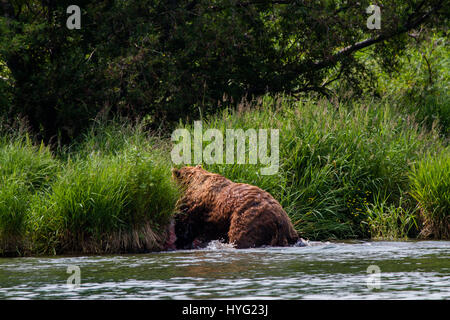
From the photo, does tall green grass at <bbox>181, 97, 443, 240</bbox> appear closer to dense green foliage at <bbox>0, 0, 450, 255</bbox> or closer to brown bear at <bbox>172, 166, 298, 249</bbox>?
dense green foliage at <bbox>0, 0, 450, 255</bbox>

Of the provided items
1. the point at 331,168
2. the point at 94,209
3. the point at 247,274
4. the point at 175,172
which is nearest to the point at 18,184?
the point at 94,209

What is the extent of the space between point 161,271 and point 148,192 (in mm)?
2698

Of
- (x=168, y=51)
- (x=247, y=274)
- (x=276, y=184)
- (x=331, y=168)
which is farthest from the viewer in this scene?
(x=168, y=51)

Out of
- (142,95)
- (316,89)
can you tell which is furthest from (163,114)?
(316,89)

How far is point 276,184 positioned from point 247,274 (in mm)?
4619

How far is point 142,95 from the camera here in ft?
54.7

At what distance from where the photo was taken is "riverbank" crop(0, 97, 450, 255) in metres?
10.6

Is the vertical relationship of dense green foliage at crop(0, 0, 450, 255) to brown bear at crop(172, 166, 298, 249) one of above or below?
above

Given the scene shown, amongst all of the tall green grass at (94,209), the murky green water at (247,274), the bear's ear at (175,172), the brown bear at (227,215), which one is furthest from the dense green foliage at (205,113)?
the murky green water at (247,274)

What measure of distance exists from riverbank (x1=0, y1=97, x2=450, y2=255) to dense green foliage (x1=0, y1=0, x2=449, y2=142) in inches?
73.5

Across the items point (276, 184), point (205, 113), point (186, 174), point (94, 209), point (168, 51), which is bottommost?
point (94, 209)

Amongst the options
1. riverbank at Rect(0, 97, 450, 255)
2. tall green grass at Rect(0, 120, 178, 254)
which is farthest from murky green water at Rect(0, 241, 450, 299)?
riverbank at Rect(0, 97, 450, 255)

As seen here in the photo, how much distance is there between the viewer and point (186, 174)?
12.4m

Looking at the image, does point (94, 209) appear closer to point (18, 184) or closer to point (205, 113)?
point (18, 184)
